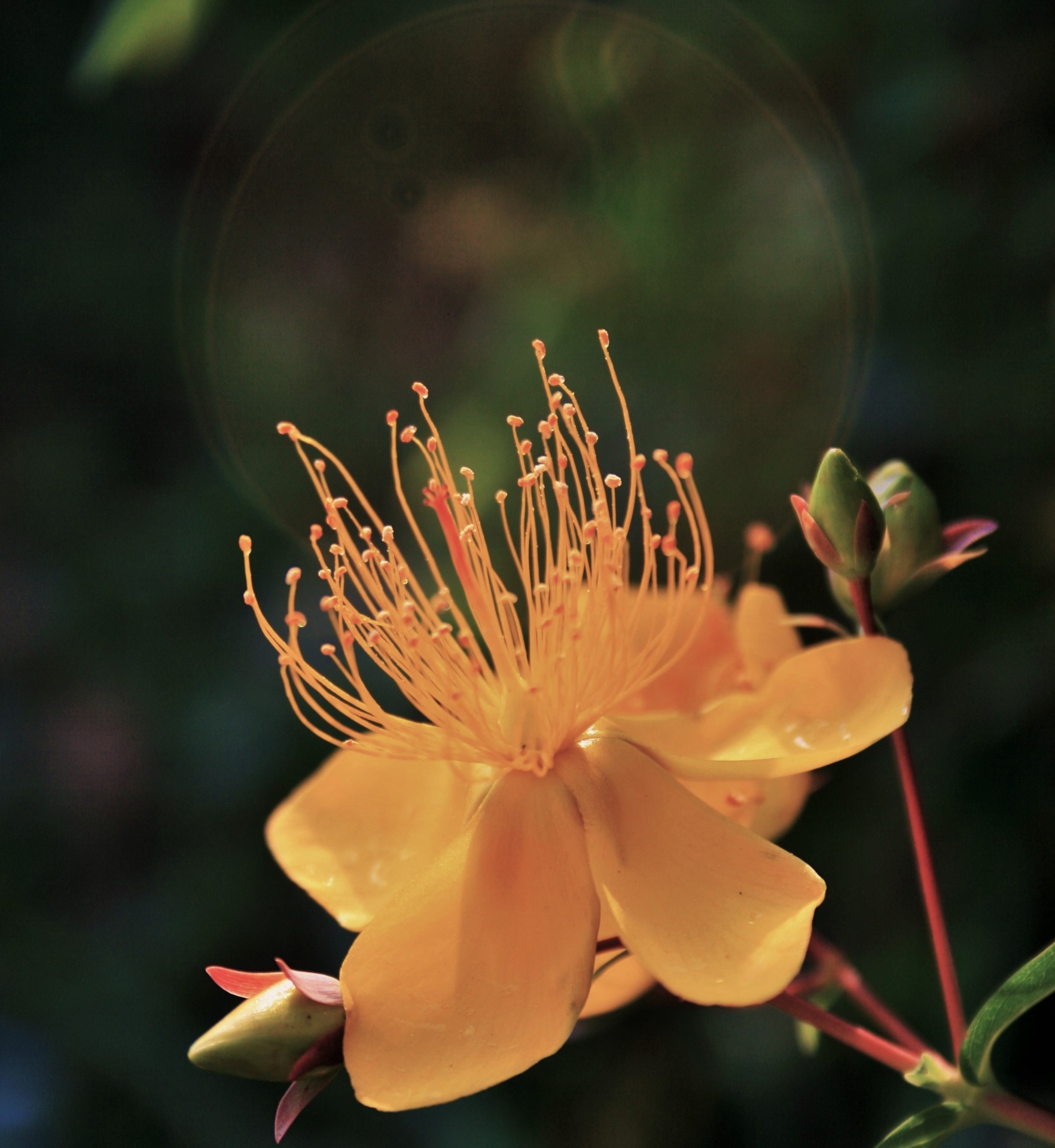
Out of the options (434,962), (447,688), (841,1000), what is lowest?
(841,1000)

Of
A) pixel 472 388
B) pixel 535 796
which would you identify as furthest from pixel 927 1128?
pixel 472 388

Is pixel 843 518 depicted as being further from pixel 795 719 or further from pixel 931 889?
pixel 931 889

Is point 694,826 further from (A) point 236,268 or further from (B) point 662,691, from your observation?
(A) point 236,268

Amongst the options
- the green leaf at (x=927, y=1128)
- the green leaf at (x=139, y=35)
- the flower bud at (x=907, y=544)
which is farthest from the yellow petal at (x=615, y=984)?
the green leaf at (x=139, y=35)

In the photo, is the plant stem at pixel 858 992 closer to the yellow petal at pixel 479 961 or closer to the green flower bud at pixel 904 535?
the yellow petal at pixel 479 961

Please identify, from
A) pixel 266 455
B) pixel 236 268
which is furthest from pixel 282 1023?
pixel 236 268

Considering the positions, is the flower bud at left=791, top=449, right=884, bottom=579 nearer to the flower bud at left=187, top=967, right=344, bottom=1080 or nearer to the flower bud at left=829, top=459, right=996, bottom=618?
the flower bud at left=829, top=459, right=996, bottom=618


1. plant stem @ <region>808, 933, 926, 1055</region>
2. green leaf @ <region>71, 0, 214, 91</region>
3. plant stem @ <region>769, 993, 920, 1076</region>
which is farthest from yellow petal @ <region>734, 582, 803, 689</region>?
green leaf @ <region>71, 0, 214, 91</region>
